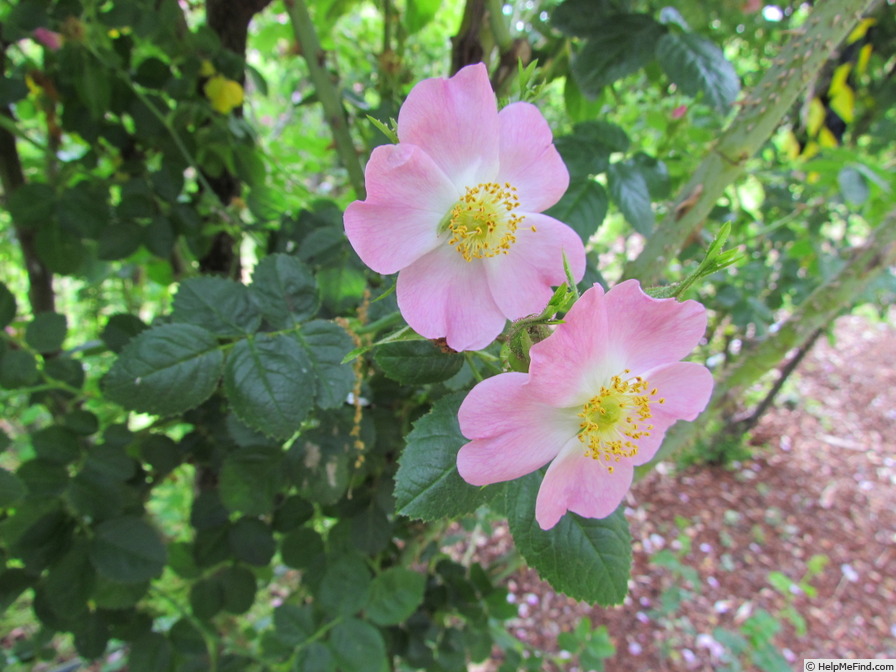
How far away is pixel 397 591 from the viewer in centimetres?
113

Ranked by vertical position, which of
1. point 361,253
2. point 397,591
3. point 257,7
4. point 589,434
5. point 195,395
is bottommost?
point 397,591

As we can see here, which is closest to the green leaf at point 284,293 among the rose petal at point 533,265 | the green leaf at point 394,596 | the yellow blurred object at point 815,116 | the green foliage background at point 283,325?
the green foliage background at point 283,325

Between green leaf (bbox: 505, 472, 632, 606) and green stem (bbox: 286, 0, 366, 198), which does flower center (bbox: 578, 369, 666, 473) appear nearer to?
green leaf (bbox: 505, 472, 632, 606)

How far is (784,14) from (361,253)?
1600 millimetres

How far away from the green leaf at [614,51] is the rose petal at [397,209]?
54 cm

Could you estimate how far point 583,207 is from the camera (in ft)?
2.82

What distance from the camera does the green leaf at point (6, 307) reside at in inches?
38.2

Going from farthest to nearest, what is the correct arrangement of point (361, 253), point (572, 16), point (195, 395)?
1. point (572, 16)
2. point (195, 395)
3. point (361, 253)

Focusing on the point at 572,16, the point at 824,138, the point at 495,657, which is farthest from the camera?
the point at 495,657

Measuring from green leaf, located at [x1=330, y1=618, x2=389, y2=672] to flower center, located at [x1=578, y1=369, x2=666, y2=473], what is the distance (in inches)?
28.8

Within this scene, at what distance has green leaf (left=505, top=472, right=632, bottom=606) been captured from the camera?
57cm

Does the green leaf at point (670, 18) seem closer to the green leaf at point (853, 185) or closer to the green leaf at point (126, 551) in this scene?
the green leaf at point (853, 185)

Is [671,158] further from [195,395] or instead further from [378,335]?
[195,395]

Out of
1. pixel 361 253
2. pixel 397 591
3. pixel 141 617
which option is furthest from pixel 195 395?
pixel 141 617
